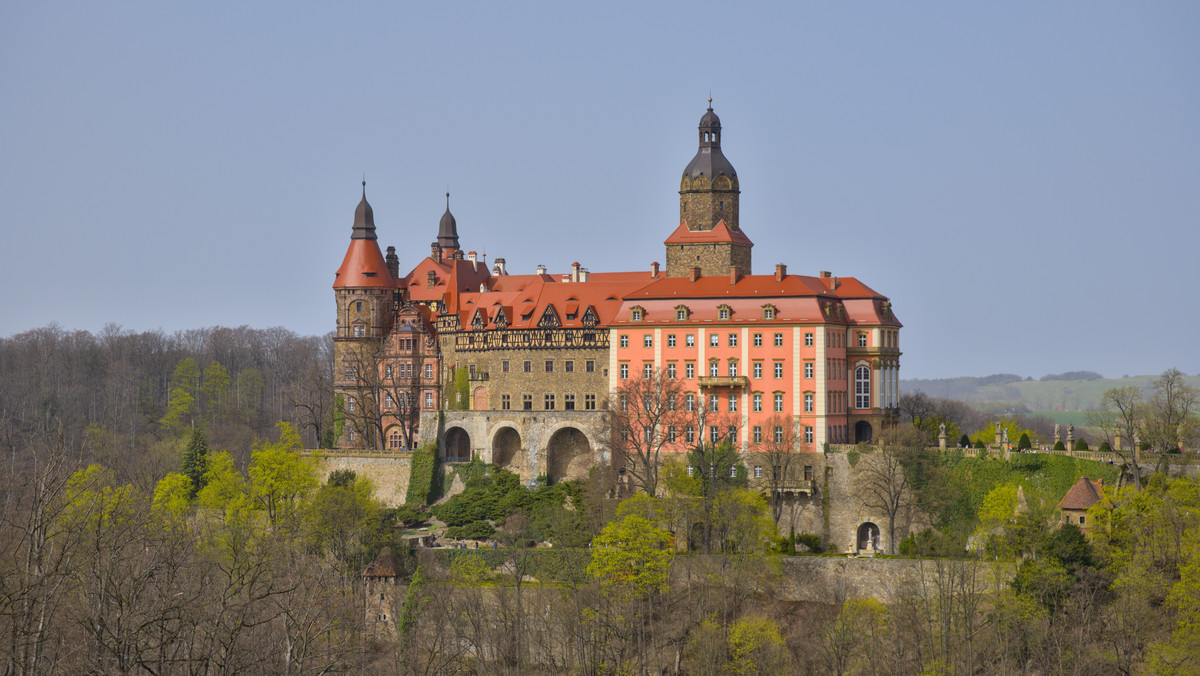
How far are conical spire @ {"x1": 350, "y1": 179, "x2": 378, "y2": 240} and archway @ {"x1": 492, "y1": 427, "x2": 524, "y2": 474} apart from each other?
1591 centimetres

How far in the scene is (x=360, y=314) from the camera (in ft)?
267

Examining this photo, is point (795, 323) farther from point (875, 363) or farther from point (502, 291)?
point (502, 291)

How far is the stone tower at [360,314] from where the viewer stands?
79875mm

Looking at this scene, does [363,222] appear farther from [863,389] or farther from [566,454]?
[863,389]

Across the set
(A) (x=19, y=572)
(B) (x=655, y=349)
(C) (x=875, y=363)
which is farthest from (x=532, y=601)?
(A) (x=19, y=572)

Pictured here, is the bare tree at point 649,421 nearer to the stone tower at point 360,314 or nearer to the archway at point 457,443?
the archway at point 457,443

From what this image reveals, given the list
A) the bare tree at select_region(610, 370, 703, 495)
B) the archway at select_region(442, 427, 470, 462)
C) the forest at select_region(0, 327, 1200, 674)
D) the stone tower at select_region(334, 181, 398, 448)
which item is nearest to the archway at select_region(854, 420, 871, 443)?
the forest at select_region(0, 327, 1200, 674)

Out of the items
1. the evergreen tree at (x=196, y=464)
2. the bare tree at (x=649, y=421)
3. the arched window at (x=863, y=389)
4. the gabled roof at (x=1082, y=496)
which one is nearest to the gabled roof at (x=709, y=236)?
the bare tree at (x=649, y=421)

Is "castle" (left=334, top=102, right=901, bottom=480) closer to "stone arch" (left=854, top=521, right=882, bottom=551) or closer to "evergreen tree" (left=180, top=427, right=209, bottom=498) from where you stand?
"stone arch" (left=854, top=521, right=882, bottom=551)

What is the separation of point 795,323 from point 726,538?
12291 mm

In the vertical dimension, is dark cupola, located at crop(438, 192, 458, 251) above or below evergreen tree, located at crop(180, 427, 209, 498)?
above

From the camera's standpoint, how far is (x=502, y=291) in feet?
273

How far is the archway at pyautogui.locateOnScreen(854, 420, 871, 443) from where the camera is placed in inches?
2729

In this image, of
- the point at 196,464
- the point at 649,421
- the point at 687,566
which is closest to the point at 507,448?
the point at 649,421
